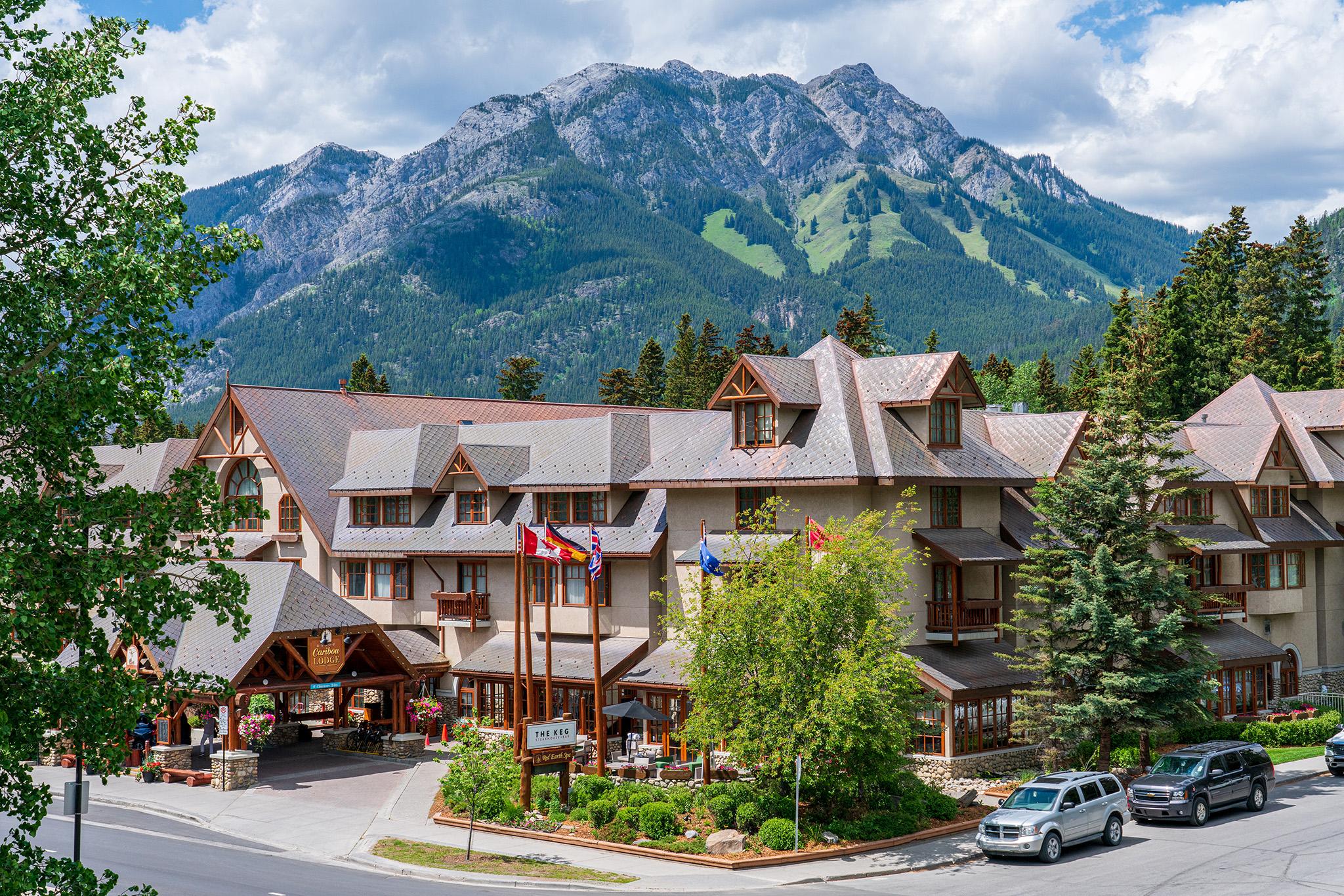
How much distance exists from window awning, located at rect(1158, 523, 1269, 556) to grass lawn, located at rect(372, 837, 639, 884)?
29.1m

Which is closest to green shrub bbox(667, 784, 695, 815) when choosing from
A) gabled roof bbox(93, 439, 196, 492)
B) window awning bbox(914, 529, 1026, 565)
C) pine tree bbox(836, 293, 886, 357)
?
window awning bbox(914, 529, 1026, 565)

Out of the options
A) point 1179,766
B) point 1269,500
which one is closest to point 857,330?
point 1269,500

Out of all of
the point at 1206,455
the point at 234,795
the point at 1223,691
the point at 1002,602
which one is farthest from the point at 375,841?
the point at 1206,455

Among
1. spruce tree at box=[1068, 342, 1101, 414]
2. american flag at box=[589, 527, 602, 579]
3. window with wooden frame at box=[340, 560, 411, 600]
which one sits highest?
spruce tree at box=[1068, 342, 1101, 414]

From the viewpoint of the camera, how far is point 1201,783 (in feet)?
110

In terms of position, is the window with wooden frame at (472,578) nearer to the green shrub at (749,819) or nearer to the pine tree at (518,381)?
the green shrub at (749,819)

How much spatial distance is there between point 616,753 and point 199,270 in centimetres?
3141

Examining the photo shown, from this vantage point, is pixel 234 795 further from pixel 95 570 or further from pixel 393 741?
pixel 95 570

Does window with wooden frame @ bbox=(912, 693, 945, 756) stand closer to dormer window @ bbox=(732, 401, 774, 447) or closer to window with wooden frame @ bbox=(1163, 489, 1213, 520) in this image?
dormer window @ bbox=(732, 401, 774, 447)

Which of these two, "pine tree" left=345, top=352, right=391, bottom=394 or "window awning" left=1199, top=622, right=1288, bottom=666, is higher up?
"pine tree" left=345, top=352, right=391, bottom=394

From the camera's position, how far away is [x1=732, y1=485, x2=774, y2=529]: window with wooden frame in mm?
43156

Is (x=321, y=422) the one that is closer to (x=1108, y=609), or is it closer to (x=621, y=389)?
(x=1108, y=609)

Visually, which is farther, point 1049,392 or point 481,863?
point 1049,392

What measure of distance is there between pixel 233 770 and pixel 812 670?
65.1 feet
